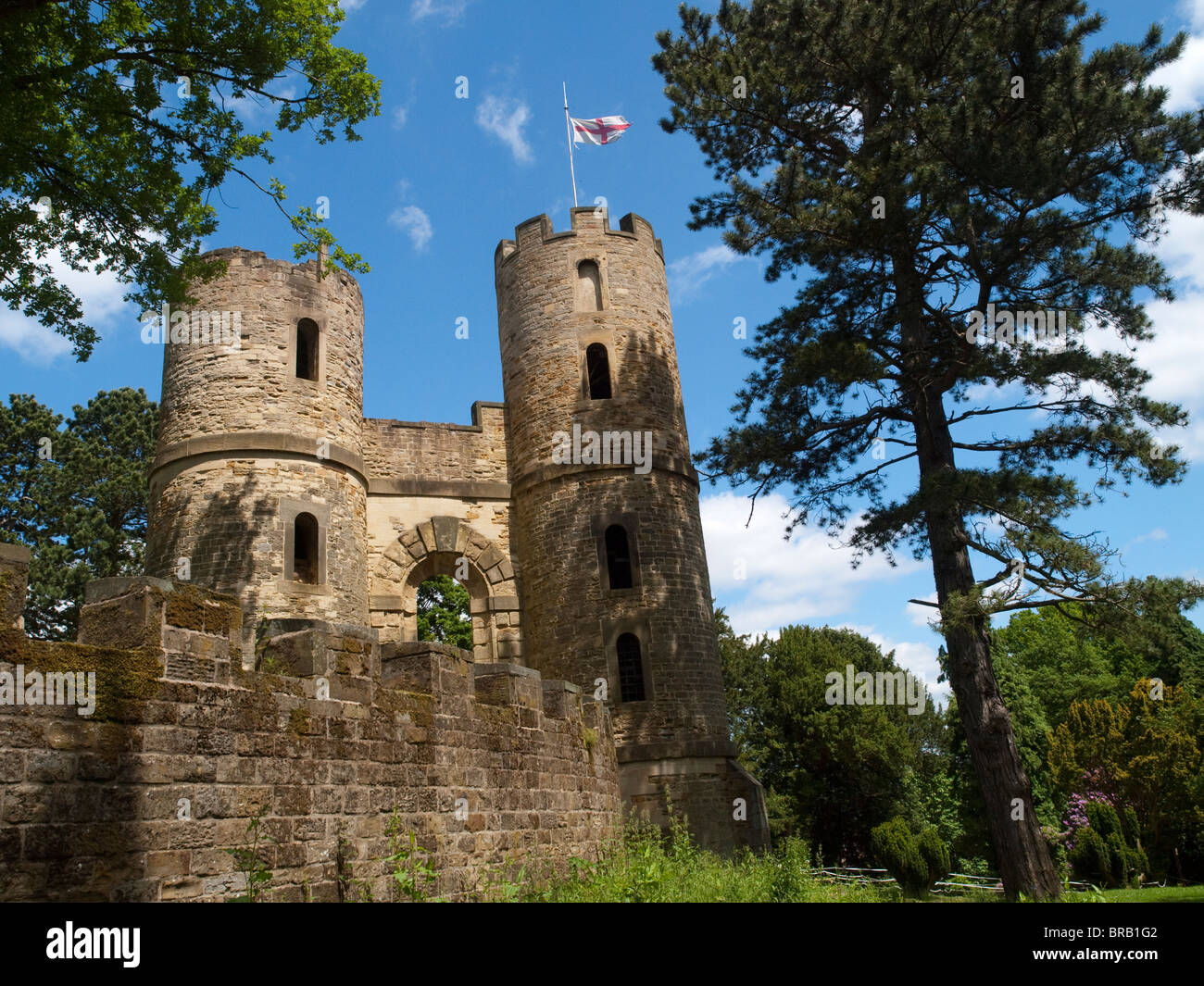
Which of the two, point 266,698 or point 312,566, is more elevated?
point 312,566

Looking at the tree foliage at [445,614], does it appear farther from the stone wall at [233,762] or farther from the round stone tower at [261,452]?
the stone wall at [233,762]

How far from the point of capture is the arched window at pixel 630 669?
16.1 metres

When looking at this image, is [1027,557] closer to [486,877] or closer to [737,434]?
[737,434]

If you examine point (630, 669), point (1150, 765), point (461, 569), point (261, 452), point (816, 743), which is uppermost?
point (261, 452)

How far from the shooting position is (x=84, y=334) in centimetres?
1187

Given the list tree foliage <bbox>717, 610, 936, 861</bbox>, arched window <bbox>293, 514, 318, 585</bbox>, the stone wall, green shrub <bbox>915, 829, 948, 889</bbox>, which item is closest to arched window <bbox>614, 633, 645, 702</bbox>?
arched window <bbox>293, 514, 318, 585</bbox>

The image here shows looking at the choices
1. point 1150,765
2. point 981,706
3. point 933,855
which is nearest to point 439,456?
point 981,706

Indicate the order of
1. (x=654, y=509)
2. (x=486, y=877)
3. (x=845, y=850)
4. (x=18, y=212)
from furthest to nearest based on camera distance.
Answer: (x=845, y=850)
(x=654, y=509)
(x=18, y=212)
(x=486, y=877)

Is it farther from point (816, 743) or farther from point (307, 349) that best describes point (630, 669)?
point (816, 743)

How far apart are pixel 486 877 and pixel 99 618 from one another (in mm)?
3809

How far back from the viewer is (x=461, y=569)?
17.7 m

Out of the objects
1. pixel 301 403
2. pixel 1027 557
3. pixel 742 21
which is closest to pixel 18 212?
pixel 301 403

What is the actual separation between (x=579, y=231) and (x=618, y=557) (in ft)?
22.2
